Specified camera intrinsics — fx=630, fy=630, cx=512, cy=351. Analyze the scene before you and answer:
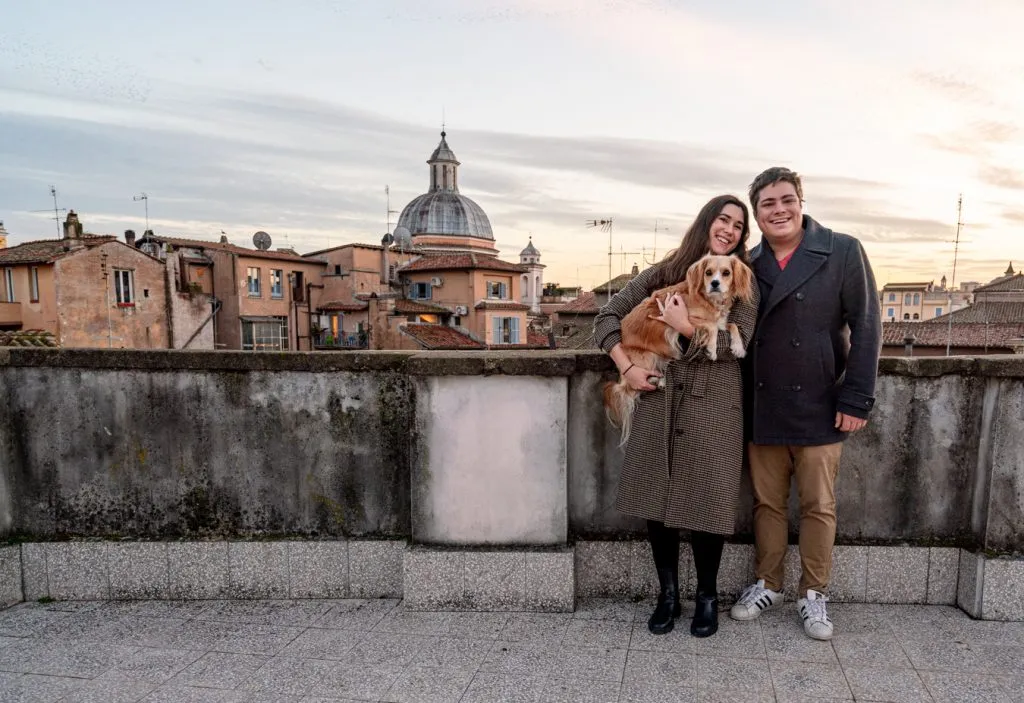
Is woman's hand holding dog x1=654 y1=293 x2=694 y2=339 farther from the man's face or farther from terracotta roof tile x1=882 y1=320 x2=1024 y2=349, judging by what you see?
terracotta roof tile x1=882 y1=320 x2=1024 y2=349

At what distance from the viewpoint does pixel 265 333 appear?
39656 mm

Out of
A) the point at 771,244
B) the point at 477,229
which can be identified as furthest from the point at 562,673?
the point at 477,229

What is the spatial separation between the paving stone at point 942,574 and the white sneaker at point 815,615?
713 mm

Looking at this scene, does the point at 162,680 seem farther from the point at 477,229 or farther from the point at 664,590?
the point at 477,229

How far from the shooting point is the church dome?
252 feet

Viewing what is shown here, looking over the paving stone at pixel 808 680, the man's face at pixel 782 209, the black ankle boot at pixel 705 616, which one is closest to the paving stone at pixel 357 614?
the black ankle boot at pixel 705 616

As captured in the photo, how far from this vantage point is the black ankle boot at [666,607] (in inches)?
129

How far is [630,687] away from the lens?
281 cm

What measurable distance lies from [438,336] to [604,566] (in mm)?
34562

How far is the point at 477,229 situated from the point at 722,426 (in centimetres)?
7667

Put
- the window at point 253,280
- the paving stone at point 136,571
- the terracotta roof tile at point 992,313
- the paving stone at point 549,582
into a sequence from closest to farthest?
the paving stone at point 549,582
the paving stone at point 136,571
the window at point 253,280
the terracotta roof tile at point 992,313

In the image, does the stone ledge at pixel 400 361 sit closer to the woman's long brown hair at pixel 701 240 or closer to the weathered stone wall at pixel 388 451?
the weathered stone wall at pixel 388 451

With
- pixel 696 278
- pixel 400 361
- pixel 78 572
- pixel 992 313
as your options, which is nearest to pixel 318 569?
pixel 400 361

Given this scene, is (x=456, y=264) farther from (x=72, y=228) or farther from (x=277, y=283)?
(x=72, y=228)
